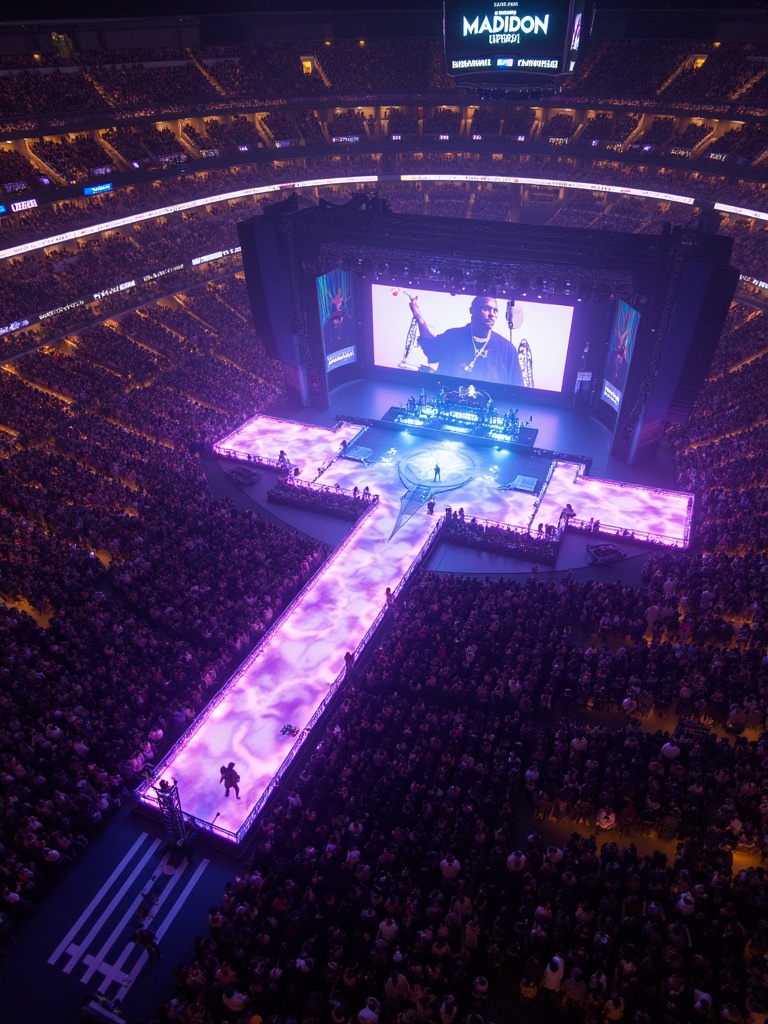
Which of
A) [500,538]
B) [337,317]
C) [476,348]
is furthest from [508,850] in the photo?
[337,317]

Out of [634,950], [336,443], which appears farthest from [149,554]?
[634,950]

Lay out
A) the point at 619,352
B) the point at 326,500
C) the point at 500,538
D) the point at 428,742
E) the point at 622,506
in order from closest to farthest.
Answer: the point at 428,742
the point at 500,538
the point at 622,506
the point at 326,500
the point at 619,352

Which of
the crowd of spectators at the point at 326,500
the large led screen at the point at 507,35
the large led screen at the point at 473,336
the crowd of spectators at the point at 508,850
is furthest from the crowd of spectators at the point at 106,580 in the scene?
the large led screen at the point at 507,35

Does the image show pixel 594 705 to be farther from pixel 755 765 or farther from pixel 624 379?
pixel 624 379

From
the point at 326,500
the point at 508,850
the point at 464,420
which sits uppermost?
the point at 464,420

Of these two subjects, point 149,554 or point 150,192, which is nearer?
point 149,554

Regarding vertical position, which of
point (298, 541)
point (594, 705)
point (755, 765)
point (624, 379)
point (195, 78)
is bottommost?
point (755, 765)

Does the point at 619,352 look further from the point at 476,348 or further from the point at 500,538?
the point at 500,538
